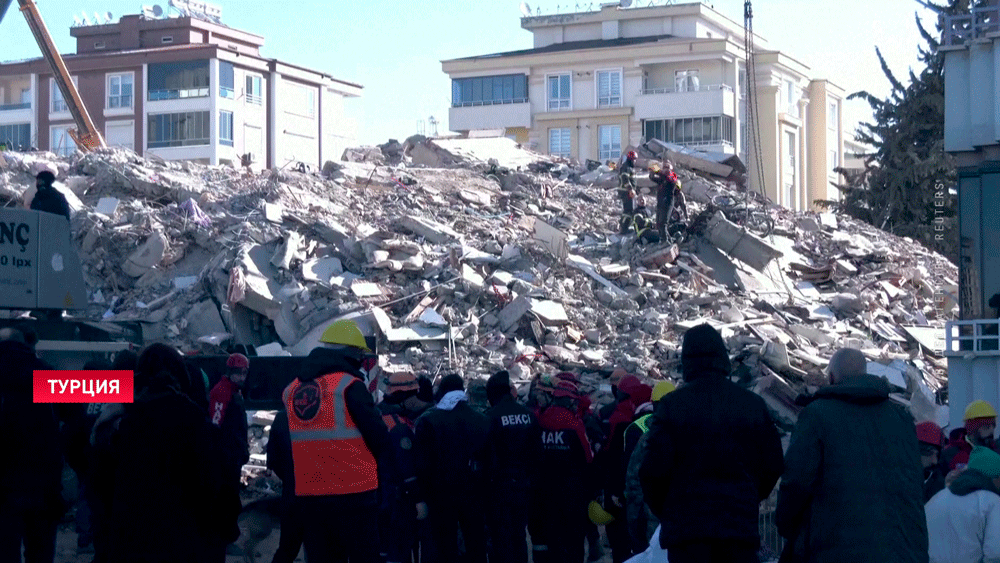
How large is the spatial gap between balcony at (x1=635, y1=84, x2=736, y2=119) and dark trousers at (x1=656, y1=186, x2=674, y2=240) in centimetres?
2948

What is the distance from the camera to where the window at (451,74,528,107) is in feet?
179

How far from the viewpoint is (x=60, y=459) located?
602 centimetres

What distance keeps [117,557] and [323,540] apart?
53.7 inches

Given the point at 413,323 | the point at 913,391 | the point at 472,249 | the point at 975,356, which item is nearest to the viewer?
the point at 975,356

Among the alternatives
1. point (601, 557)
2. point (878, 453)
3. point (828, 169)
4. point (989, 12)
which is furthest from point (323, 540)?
point (828, 169)

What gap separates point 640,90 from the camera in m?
52.0

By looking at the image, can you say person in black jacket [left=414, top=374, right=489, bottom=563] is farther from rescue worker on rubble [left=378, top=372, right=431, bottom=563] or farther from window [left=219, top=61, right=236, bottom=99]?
window [left=219, top=61, right=236, bottom=99]

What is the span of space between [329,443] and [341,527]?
437 millimetres

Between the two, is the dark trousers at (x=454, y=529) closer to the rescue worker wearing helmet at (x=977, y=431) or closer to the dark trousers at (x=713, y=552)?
the rescue worker wearing helmet at (x=977, y=431)

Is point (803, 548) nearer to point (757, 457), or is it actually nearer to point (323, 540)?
point (757, 457)

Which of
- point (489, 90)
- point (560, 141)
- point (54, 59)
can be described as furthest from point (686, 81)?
point (54, 59)

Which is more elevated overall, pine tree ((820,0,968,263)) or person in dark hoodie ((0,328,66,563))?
pine tree ((820,0,968,263))

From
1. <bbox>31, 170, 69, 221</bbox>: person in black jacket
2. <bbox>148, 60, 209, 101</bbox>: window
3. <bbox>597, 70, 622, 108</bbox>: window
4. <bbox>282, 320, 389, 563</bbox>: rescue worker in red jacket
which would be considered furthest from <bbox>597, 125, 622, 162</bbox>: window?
<bbox>282, 320, 389, 563</bbox>: rescue worker in red jacket

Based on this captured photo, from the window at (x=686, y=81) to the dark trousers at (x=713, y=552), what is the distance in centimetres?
4747
